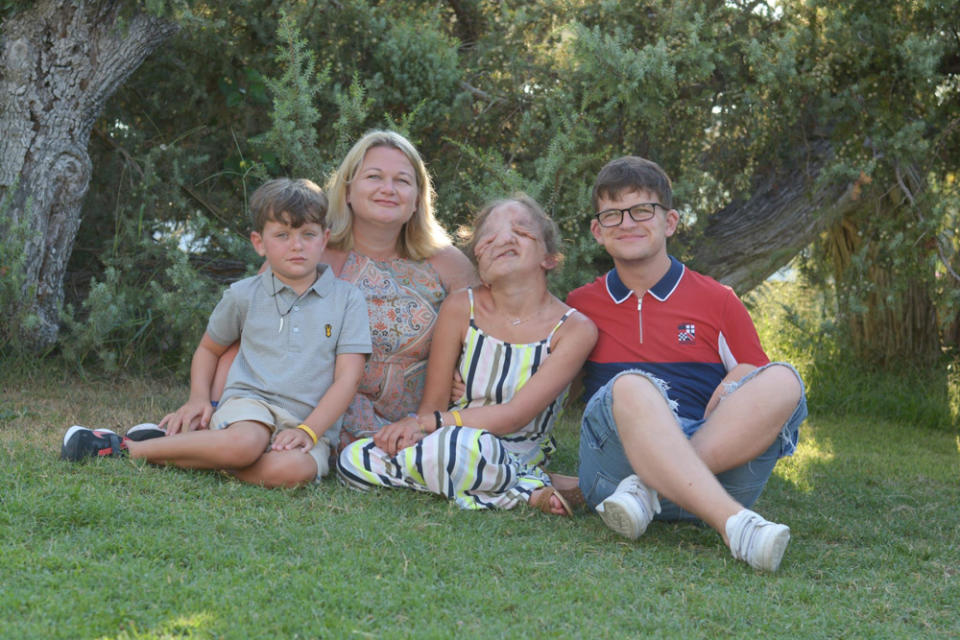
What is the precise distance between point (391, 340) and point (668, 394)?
44.6 inches

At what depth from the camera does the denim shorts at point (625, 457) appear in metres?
2.95

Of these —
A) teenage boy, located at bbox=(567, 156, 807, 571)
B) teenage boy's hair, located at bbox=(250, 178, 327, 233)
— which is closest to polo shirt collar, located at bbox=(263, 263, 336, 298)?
teenage boy's hair, located at bbox=(250, 178, 327, 233)

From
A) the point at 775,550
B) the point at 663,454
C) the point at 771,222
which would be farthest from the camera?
the point at 771,222

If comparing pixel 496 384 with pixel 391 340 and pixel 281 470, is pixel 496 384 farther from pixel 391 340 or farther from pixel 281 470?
pixel 281 470

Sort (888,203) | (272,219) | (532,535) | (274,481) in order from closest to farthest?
(532,535), (274,481), (272,219), (888,203)

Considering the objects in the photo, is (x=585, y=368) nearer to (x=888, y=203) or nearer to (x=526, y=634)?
(x=526, y=634)

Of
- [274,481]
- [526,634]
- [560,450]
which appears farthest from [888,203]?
[526,634]

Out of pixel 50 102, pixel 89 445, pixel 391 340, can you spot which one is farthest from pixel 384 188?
pixel 50 102

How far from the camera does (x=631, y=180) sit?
131 inches

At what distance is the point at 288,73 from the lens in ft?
15.7

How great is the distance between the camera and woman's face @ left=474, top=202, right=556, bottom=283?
3.51 m

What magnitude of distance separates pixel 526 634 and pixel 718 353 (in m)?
1.48

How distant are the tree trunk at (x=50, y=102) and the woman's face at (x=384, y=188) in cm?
187

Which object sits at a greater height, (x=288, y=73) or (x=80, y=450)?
(x=288, y=73)
